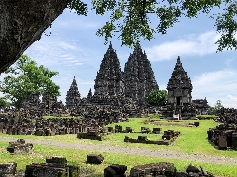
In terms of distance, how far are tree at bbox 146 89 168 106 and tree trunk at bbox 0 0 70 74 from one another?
6339 centimetres

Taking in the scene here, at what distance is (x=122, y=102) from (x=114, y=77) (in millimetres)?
9153

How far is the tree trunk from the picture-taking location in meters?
3.49

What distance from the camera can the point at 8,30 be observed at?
3.53 m

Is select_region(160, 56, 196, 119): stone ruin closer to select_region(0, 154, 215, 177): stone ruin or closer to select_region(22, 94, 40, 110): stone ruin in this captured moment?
select_region(0, 154, 215, 177): stone ruin

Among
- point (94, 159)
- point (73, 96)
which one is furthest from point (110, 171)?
point (73, 96)

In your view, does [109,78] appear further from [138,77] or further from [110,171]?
[110,171]

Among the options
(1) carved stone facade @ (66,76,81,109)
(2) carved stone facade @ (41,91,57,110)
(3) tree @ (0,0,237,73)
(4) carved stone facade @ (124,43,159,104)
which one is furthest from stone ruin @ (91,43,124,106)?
(3) tree @ (0,0,237,73)

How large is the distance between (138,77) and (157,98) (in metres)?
9.46

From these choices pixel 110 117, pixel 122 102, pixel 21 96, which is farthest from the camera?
pixel 122 102

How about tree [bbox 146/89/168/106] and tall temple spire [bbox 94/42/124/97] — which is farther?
tree [bbox 146/89/168/106]

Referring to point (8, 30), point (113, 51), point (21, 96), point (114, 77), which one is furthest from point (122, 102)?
point (8, 30)

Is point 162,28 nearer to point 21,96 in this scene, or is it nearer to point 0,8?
point 0,8

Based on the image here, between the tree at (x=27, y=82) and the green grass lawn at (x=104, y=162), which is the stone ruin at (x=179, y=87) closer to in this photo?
the tree at (x=27, y=82)

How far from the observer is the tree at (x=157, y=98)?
218 ft
